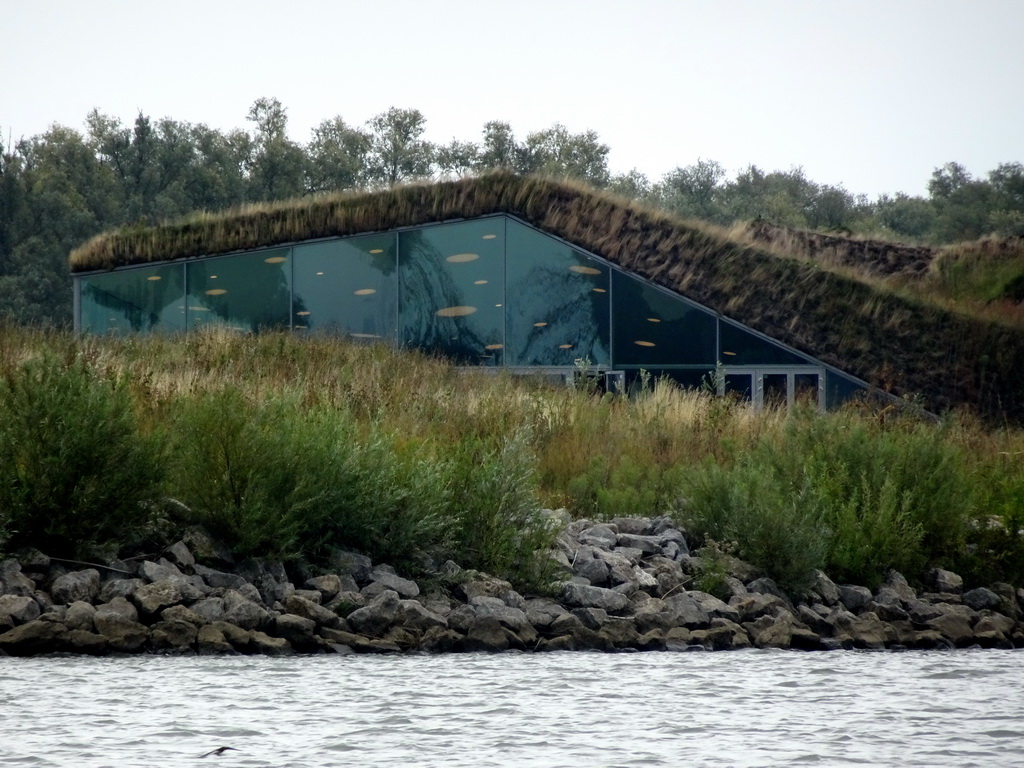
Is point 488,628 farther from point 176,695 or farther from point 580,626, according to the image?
point 176,695

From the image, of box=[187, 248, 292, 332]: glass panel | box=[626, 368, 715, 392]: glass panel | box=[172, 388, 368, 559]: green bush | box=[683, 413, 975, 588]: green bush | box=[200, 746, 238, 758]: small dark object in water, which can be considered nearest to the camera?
box=[200, 746, 238, 758]: small dark object in water

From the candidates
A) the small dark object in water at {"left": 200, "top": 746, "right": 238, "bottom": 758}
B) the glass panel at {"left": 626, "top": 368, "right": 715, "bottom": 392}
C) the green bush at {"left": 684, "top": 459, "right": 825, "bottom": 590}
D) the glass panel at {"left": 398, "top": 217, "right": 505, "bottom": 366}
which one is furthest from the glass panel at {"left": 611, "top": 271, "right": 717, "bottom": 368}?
the small dark object in water at {"left": 200, "top": 746, "right": 238, "bottom": 758}

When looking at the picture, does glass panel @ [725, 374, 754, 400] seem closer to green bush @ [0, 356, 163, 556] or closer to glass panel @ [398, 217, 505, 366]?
glass panel @ [398, 217, 505, 366]

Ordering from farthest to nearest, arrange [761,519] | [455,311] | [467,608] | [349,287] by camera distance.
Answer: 1. [349,287]
2. [455,311]
3. [761,519]
4. [467,608]

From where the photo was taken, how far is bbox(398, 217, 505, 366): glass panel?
24703 mm

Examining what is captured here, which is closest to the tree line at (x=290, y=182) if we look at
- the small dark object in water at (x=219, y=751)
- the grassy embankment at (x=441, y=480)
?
the grassy embankment at (x=441, y=480)

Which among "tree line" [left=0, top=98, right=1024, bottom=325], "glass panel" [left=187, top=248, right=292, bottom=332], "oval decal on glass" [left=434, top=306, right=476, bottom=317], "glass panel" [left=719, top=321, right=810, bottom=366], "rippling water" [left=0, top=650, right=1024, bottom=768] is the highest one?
"tree line" [left=0, top=98, right=1024, bottom=325]

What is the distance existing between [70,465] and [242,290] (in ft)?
52.7

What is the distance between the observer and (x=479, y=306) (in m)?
24.8

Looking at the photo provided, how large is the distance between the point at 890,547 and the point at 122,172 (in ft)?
144

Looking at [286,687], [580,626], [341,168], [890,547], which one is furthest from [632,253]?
[341,168]

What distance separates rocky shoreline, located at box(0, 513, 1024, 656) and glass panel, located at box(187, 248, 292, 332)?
15313 millimetres

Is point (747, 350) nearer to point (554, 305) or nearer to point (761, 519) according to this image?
point (554, 305)

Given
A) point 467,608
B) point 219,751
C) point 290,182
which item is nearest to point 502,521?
point 467,608
